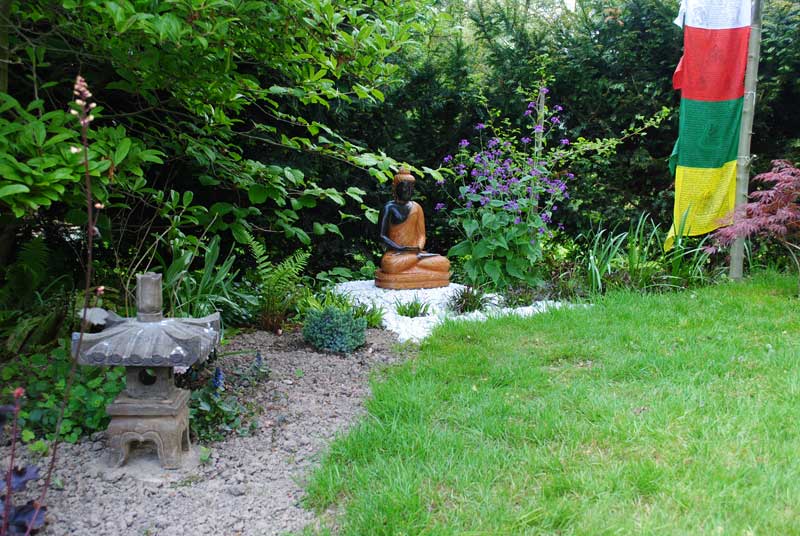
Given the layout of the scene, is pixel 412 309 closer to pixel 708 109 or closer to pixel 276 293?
pixel 276 293

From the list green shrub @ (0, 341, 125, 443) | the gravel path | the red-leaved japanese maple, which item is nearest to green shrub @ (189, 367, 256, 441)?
the gravel path

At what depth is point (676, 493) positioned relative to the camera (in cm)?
213

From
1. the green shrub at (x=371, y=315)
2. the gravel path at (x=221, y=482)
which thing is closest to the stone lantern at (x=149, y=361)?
the gravel path at (x=221, y=482)

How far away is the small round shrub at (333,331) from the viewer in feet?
13.3

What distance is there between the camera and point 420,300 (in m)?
5.38

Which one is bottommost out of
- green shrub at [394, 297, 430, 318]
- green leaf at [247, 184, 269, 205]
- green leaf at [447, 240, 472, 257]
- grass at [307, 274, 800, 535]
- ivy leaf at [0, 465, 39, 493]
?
grass at [307, 274, 800, 535]

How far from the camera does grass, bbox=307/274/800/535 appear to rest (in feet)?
6.72

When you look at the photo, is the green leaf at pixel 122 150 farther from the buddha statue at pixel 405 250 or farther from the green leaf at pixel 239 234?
the buddha statue at pixel 405 250

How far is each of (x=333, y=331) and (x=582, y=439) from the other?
1994 mm

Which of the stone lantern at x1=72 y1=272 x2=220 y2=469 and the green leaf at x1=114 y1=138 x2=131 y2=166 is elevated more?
the green leaf at x1=114 y1=138 x2=131 y2=166

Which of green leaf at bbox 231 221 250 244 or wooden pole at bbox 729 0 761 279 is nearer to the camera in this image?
green leaf at bbox 231 221 250 244

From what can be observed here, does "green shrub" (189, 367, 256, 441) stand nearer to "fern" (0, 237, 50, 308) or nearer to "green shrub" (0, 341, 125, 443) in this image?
"green shrub" (0, 341, 125, 443)

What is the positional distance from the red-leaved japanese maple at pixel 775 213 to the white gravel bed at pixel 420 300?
5.83 feet

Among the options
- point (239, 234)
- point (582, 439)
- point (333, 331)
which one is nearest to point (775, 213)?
point (582, 439)
